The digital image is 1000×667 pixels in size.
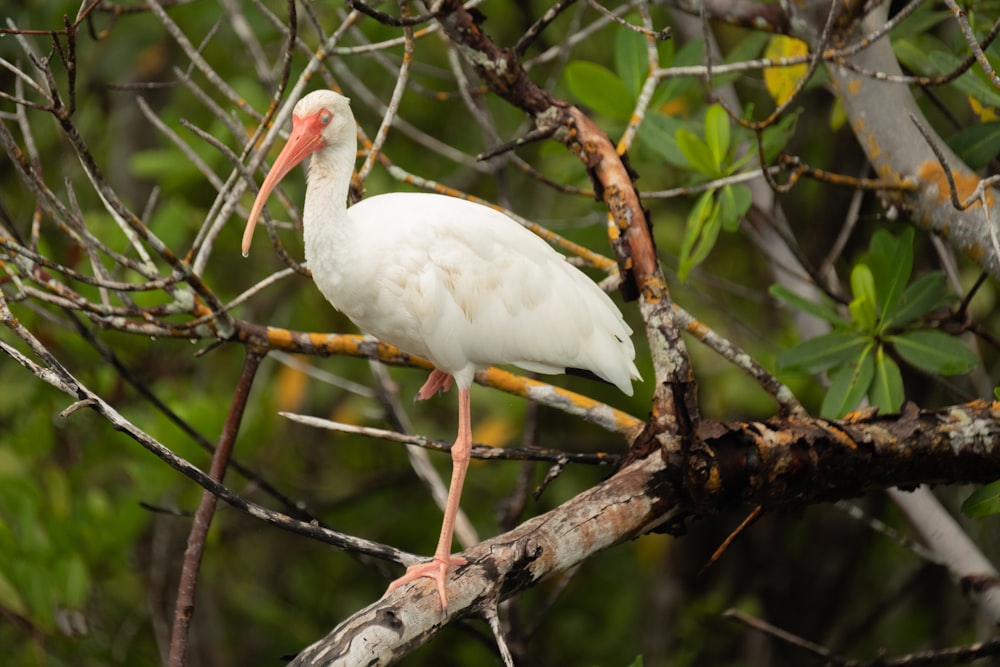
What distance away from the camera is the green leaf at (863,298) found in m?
3.59

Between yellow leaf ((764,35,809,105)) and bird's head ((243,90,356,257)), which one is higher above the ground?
yellow leaf ((764,35,809,105))

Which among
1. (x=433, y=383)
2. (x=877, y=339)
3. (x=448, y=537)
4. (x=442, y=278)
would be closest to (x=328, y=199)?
(x=442, y=278)

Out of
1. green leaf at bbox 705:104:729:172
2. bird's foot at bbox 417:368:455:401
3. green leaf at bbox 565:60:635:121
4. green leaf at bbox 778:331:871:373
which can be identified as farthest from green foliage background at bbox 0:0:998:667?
green leaf at bbox 778:331:871:373

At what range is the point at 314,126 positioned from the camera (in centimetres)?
334

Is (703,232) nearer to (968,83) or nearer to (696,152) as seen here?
(696,152)

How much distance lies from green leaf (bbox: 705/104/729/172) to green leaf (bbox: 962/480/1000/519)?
1.30 meters

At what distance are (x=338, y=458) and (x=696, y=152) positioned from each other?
4.43 meters

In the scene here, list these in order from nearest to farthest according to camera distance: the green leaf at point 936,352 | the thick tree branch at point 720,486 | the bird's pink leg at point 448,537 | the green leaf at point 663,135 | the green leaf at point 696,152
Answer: the thick tree branch at point 720,486
the bird's pink leg at point 448,537
the green leaf at point 936,352
the green leaf at point 696,152
the green leaf at point 663,135

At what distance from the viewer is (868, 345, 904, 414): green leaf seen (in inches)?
141

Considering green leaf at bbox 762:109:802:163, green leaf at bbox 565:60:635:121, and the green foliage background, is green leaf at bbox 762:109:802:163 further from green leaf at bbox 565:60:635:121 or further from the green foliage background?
the green foliage background

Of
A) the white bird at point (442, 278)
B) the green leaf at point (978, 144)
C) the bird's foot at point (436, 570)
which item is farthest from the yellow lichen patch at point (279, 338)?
the green leaf at point (978, 144)

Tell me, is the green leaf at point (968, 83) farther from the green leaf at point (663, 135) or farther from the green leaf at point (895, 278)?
the green leaf at point (663, 135)

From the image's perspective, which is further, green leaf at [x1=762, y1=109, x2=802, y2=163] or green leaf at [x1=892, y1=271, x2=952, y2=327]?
green leaf at [x1=762, y1=109, x2=802, y2=163]

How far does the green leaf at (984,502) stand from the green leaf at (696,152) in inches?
50.9
